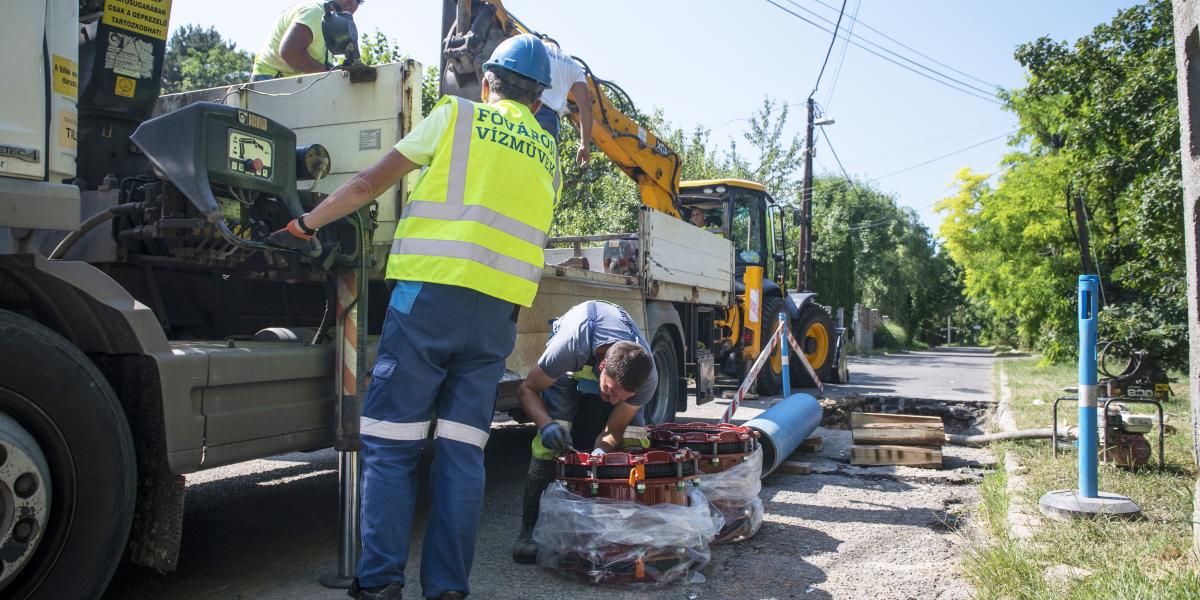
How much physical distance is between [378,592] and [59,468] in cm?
102

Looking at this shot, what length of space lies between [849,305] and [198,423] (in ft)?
109

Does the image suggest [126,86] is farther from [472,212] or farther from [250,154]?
[472,212]

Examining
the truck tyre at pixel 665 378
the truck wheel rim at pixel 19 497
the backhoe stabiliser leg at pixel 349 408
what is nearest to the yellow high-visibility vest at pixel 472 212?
the backhoe stabiliser leg at pixel 349 408

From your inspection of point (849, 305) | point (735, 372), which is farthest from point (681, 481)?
point (849, 305)

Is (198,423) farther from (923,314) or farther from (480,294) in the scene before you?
(923,314)

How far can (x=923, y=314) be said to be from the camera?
51000mm

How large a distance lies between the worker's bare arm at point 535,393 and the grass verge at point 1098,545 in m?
2.01

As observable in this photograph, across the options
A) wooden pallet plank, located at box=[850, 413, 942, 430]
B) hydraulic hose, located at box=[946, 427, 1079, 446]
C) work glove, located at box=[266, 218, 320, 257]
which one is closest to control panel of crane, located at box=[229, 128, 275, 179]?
work glove, located at box=[266, 218, 320, 257]

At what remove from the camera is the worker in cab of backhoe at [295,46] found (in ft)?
15.6

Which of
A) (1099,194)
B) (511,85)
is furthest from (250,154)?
(1099,194)

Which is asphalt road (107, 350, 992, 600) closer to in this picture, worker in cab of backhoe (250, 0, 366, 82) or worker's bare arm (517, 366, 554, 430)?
worker's bare arm (517, 366, 554, 430)

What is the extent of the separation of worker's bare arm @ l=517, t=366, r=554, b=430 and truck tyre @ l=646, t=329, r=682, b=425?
2766 mm

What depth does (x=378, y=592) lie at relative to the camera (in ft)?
9.10

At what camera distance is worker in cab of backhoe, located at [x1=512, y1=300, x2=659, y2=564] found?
3.79 metres
